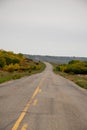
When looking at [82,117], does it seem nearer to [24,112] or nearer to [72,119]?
[72,119]

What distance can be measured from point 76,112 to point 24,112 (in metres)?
2.31

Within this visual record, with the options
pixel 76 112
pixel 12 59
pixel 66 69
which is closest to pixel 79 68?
pixel 66 69

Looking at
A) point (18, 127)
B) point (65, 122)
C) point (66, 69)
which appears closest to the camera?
point (18, 127)

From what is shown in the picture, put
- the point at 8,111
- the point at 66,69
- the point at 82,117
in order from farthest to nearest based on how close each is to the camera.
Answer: the point at 66,69, the point at 8,111, the point at 82,117

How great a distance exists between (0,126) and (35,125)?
115cm

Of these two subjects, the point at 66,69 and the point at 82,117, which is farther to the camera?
the point at 66,69

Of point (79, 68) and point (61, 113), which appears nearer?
point (61, 113)

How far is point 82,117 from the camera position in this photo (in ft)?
38.3

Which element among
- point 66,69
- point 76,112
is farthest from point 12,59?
point 76,112

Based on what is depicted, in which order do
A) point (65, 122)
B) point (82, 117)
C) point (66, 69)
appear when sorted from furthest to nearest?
1. point (66, 69)
2. point (82, 117)
3. point (65, 122)

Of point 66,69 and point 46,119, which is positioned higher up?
point 46,119

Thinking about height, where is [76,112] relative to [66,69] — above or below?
above

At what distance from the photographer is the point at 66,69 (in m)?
130

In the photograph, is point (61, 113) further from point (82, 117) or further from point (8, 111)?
point (8, 111)
